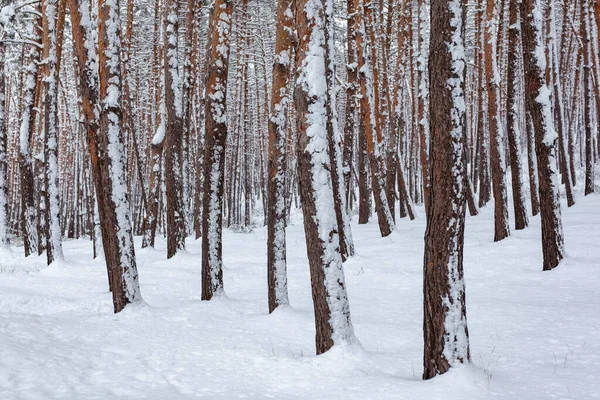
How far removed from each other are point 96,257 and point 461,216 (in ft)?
39.5

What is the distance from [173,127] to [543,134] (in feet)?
28.3

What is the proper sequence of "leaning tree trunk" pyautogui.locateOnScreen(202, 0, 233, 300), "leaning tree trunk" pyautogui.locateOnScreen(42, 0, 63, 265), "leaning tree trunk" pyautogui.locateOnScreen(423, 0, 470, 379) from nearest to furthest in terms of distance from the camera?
"leaning tree trunk" pyautogui.locateOnScreen(423, 0, 470, 379) → "leaning tree trunk" pyautogui.locateOnScreen(202, 0, 233, 300) → "leaning tree trunk" pyautogui.locateOnScreen(42, 0, 63, 265)

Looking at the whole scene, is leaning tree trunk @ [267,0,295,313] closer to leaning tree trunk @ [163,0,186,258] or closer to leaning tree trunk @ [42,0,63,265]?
leaning tree trunk @ [163,0,186,258]

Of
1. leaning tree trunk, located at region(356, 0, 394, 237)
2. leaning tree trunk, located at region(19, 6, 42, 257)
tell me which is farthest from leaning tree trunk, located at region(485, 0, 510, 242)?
leaning tree trunk, located at region(19, 6, 42, 257)

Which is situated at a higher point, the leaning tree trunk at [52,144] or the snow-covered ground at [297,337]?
the leaning tree trunk at [52,144]

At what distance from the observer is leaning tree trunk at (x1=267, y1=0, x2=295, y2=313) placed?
22.0ft

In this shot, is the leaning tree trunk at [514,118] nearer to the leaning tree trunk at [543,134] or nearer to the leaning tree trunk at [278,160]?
the leaning tree trunk at [543,134]

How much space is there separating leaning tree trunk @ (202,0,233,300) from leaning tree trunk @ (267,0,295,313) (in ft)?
3.00

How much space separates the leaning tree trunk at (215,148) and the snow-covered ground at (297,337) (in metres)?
0.57

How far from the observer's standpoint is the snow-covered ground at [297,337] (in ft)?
12.4

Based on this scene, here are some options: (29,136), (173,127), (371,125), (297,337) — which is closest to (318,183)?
(297,337)

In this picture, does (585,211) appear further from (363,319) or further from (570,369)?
(570,369)

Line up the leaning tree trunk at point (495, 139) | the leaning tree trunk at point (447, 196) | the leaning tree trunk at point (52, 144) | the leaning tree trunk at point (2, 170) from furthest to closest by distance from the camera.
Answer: the leaning tree trunk at point (2, 170) < the leaning tree trunk at point (52, 144) < the leaning tree trunk at point (495, 139) < the leaning tree trunk at point (447, 196)

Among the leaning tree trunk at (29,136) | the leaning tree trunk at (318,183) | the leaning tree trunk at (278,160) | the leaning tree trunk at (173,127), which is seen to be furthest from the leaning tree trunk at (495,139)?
the leaning tree trunk at (29,136)
